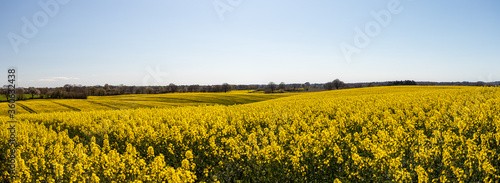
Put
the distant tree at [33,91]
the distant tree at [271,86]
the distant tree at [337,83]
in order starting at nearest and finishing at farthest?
the distant tree at [33,91] < the distant tree at [271,86] < the distant tree at [337,83]

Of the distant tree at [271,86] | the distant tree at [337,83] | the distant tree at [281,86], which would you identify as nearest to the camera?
the distant tree at [271,86]

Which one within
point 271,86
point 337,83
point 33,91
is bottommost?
point 33,91

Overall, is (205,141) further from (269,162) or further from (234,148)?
(269,162)

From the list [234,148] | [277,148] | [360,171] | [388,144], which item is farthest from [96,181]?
[388,144]

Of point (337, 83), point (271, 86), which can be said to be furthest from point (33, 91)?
point (337, 83)

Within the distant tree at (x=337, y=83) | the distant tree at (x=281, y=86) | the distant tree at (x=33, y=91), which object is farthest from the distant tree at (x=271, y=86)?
the distant tree at (x=33, y=91)

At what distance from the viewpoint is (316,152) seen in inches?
295

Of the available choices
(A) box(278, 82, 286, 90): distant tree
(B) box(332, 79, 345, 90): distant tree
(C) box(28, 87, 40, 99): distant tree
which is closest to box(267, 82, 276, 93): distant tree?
(A) box(278, 82, 286, 90): distant tree

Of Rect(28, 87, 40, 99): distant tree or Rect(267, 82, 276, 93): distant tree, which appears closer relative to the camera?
Rect(28, 87, 40, 99): distant tree

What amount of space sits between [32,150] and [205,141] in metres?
6.67

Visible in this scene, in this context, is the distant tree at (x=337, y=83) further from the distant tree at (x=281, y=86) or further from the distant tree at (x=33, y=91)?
the distant tree at (x=33, y=91)

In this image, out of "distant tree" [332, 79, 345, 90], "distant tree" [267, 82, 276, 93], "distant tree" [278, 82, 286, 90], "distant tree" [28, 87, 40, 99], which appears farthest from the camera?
"distant tree" [332, 79, 345, 90]

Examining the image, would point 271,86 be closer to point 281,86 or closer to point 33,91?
point 281,86

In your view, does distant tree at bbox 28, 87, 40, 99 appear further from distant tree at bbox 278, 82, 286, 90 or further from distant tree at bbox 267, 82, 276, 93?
distant tree at bbox 278, 82, 286, 90
